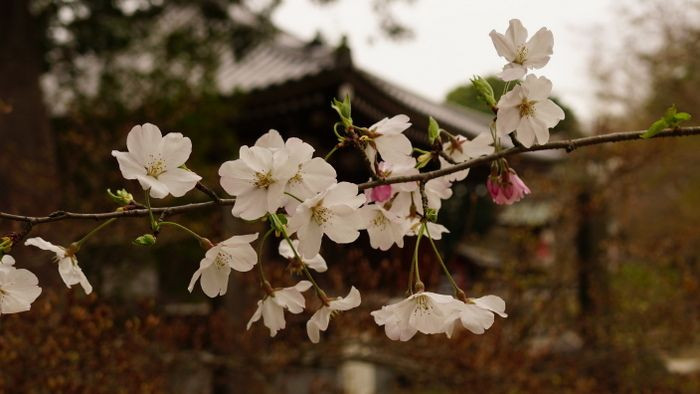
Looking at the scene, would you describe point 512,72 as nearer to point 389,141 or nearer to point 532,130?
point 532,130

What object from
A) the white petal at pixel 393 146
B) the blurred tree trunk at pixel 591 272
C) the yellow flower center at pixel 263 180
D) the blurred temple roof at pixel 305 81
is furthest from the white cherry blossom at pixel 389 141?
the blurred tree trunk at pixel 591 272

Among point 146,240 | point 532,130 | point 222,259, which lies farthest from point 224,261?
point 532,130

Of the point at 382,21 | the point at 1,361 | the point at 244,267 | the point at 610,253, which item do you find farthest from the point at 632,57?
the point at 244,267

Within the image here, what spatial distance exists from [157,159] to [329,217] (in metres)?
0.25

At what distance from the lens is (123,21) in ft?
18.6

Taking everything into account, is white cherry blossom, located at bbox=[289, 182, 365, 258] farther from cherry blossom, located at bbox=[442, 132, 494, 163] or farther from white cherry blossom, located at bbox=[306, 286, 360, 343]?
cherry blossom, located at bbox=[442, 132, 494, 163]

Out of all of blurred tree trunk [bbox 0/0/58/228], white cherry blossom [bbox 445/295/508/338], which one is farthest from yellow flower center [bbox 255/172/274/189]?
blurred tree trunk [bbox 0/0/58/228]

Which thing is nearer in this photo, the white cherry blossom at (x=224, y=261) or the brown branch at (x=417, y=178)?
the brown branch at (x=417, y=178)

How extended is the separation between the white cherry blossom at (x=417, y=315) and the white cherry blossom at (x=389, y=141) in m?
0.22

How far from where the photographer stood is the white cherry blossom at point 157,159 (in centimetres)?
91

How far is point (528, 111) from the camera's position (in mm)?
1015

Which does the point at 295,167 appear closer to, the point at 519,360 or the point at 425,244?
the point at 425,244

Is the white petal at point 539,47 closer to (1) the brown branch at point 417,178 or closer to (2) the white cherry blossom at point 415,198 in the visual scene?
(1) the brown branch at point 417,178

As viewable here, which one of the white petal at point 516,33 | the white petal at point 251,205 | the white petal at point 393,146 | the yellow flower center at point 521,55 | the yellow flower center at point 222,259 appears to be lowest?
the yellow flower center at point 222,259
